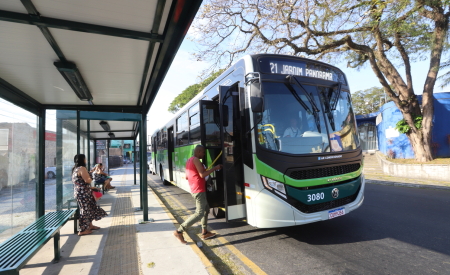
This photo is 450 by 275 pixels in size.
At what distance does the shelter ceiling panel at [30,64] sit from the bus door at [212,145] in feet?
8.56

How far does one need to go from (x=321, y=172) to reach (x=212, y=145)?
7.75ft

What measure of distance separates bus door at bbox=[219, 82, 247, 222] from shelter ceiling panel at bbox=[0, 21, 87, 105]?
111 inches

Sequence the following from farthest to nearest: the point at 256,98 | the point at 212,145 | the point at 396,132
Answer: the point at 396,132 → the point at 212,145 → the point at 256,98

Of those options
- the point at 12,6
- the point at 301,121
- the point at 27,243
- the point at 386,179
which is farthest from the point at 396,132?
the point at 12,6

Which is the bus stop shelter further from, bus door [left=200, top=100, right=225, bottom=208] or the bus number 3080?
the bus number 3080

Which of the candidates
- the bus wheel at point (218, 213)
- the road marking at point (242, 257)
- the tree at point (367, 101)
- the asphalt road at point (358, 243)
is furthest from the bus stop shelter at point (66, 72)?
the tree at point (367, 101)

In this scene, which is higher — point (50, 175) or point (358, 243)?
point (50, 175)

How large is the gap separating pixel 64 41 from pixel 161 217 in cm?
469

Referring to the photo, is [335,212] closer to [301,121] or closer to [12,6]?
[301,121]

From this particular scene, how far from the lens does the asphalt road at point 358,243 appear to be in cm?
373

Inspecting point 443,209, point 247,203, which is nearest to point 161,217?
point 247,203

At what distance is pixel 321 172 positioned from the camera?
454cm

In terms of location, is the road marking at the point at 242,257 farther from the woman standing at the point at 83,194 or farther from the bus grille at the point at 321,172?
the woman standing at the point at 83,194

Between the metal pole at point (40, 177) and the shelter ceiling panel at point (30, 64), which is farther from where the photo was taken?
the metal pole at point (40, 177)
